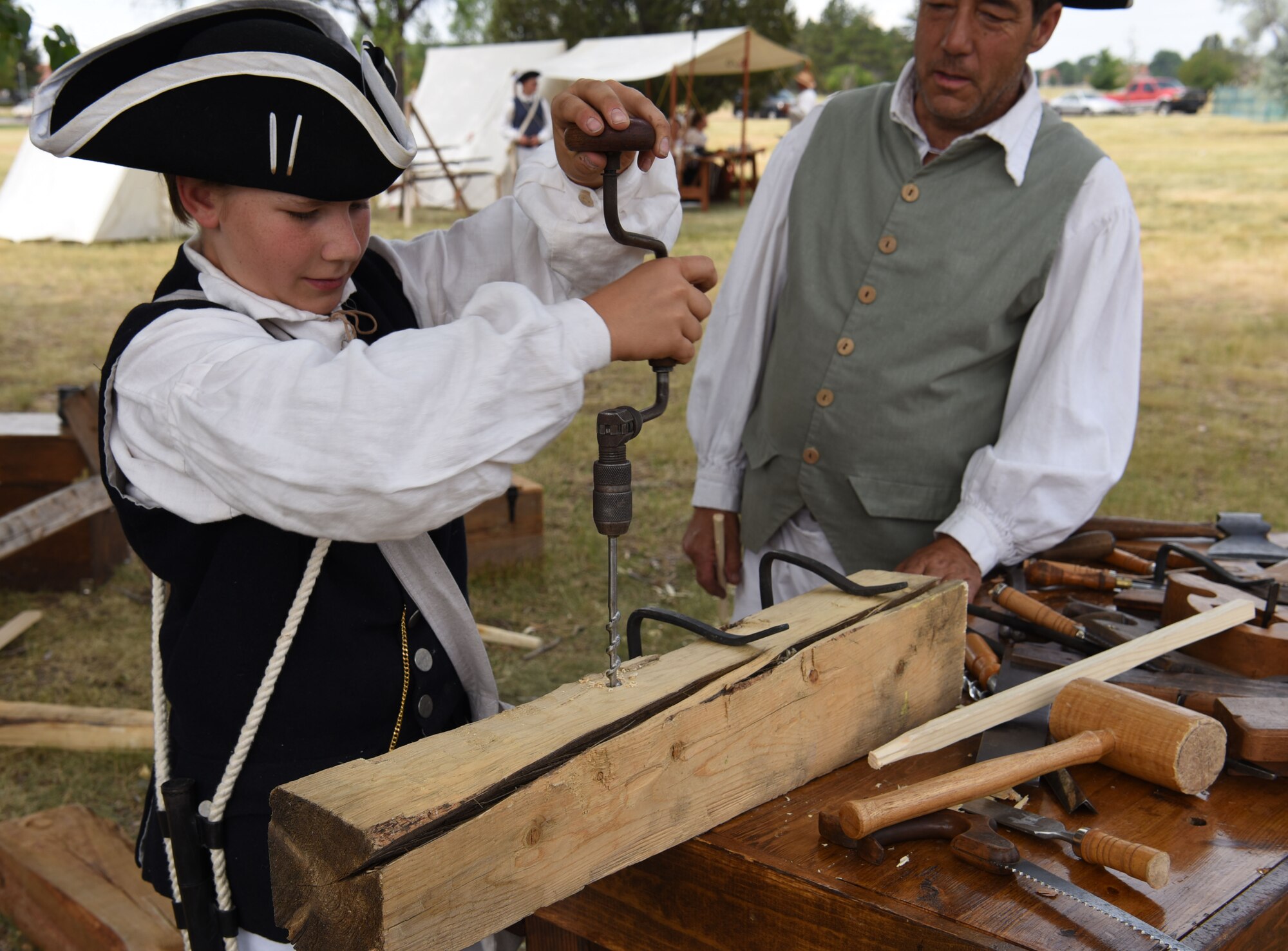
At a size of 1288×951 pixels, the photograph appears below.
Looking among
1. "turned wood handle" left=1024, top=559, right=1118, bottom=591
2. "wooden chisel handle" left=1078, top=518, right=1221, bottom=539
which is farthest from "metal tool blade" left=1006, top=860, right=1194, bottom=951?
"wooden chisel handle" left=1078, top=518, right=1221, bottom=539

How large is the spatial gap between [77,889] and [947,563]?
2.21 metres

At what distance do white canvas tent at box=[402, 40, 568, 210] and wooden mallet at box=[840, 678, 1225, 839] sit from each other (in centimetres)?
1736

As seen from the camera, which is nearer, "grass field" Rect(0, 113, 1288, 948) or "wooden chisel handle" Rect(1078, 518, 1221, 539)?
"wooden chisel handle" Rect(1078, 518, 1221, 539)

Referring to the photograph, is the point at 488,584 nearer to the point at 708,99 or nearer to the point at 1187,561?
the point at 1187,561

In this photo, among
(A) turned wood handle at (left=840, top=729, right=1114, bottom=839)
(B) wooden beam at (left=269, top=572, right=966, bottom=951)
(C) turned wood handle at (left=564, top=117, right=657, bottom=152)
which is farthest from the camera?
(C) turned wood handle at (left=564, top=117, right=657, bottom=152)

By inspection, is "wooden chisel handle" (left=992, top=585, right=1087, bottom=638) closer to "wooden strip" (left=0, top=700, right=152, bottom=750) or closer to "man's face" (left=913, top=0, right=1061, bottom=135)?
"man's face" (left=913, top=0, right=1061, bottom=135)

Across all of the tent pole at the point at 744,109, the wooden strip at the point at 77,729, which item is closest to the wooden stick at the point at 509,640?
the wooden strip at the point at 77,729

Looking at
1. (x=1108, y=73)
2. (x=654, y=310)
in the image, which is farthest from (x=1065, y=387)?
(x=1108, y=73)

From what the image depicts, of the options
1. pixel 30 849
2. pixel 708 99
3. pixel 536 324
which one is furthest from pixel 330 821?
pixel 708 99

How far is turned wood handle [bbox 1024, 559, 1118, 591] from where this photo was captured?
2.29 meters

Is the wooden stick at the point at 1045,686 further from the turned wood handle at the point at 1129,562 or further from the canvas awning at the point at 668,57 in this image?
the canvas awning at the point at 668,57

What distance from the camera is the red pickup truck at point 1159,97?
4741 centimetres

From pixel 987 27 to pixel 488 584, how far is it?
357cm

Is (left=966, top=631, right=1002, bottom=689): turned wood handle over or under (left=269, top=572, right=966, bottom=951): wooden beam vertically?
under
